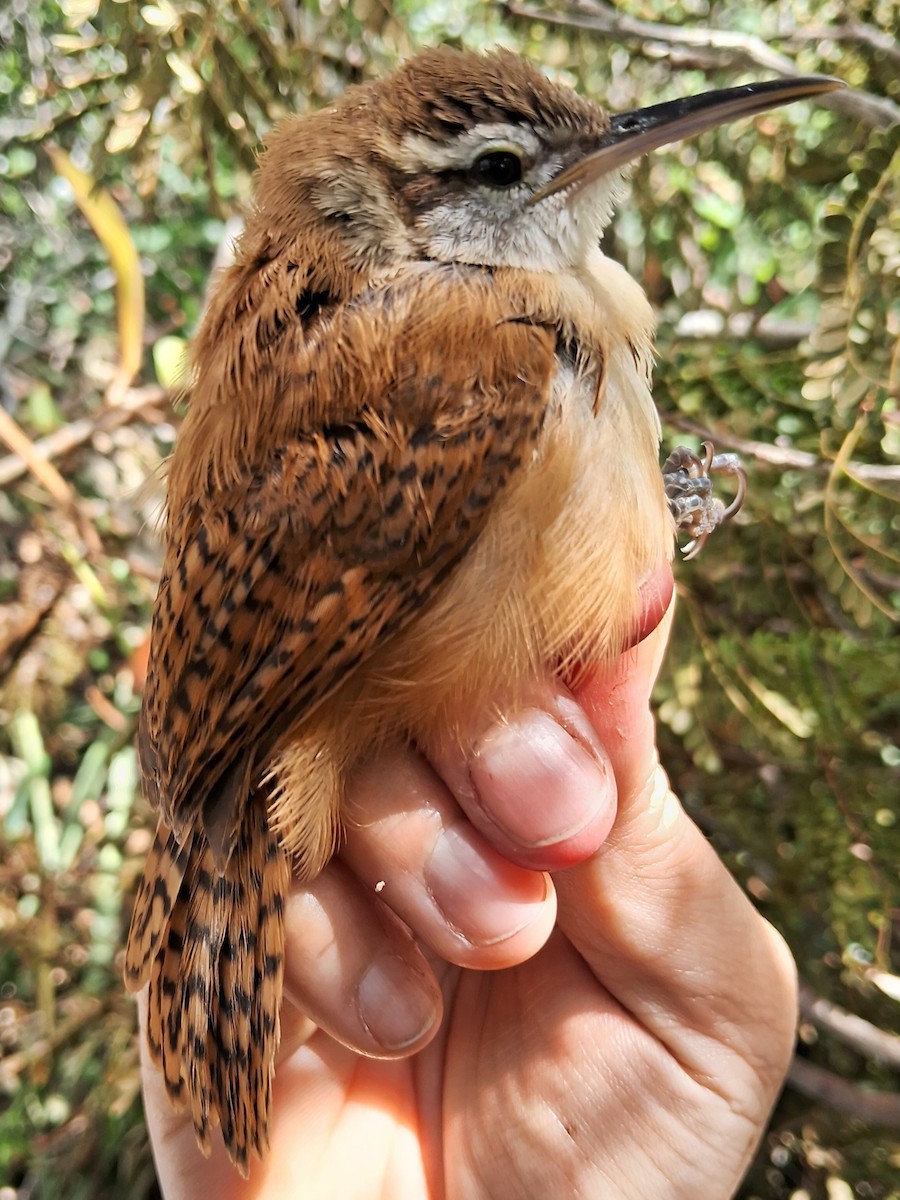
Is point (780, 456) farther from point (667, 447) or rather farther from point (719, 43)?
point (719, 43)

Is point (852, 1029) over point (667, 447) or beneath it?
beneath

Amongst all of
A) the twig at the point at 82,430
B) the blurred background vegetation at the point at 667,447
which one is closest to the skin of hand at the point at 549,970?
the blurred background vegetation at the point at 667,447

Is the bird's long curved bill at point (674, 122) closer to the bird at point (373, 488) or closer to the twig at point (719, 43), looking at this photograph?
the bird at point (373, 488)

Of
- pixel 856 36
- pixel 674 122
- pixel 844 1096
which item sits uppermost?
pixel 674 122

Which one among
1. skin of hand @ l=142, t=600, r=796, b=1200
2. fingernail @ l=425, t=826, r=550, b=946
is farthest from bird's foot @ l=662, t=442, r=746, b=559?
fingernail @ l=425, t=826, r=550, b=946

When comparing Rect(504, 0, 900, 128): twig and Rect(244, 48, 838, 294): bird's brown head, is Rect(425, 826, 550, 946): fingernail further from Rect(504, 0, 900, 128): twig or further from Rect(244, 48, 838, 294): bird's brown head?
Rect(504, 0, 900, 128): twig

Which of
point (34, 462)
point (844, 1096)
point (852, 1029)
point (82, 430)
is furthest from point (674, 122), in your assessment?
point (82, 430)
